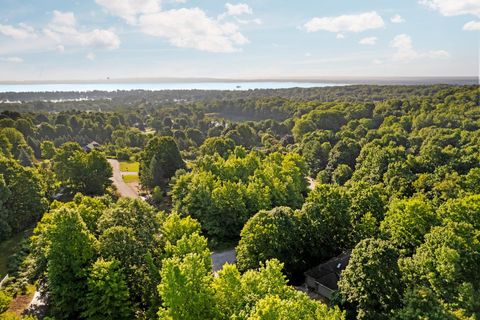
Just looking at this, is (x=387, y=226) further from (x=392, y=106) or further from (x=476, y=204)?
(x=392, y=106)

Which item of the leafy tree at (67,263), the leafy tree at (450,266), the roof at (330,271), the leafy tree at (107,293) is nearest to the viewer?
the leafy tree at (107,293)

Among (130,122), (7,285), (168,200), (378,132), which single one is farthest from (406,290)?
(130,122)

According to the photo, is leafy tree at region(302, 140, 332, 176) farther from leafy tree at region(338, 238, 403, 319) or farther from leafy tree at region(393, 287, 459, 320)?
leafy tree at region(393, 287, 459, 320)

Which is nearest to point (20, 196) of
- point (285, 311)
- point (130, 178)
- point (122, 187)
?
point (122, 187)

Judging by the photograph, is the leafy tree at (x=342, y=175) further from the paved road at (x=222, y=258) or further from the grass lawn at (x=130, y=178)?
the grass lawn at (x=130, y=178)

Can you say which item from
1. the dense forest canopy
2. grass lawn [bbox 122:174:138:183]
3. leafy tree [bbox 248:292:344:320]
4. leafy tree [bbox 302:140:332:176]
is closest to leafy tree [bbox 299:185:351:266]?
the dense forest canopy

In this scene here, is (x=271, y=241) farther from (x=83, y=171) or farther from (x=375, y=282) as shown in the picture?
(x=83, y=171)

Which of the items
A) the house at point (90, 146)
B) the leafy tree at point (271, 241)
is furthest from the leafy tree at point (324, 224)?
the house at point (90, 146)
